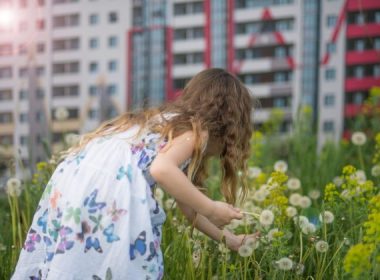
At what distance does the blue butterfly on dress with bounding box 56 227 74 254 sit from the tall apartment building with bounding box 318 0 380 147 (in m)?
4.68

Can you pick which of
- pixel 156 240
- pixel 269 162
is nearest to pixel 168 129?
pixel 156 240

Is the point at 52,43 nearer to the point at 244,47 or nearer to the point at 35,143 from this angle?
the point at 35,143

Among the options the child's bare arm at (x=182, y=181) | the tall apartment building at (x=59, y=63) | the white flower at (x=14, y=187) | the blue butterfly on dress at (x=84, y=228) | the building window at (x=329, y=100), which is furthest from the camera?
the tall apartment building at (x=59, y=63)

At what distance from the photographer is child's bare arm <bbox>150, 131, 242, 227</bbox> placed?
1.91 m

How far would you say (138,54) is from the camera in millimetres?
7059

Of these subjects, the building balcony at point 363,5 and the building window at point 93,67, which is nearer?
the building balcony at point 363,5

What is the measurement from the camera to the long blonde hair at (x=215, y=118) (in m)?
2.14

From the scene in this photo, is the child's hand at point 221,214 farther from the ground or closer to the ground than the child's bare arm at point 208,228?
farther from the ground

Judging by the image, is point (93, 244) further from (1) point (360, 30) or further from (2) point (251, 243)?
(1) point (360, 30)

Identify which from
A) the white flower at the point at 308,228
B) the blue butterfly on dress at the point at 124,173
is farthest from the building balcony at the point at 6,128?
the blue butterfly on dress at the point at 124,173

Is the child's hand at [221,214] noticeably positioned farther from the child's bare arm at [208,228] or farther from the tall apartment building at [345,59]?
the tall apartment building at [345,59]

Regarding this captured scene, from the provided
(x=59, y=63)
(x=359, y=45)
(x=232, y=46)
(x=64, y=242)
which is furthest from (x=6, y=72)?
(x=64, y=242)

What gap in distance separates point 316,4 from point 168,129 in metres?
4.97

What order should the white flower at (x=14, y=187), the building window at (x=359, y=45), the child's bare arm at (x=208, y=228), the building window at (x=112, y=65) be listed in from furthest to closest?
1. the building window at (x=112, y=65)
2. the building window at (x=359, y=45)
3. the white flower at (x=14, y=187)
4. the child's bare arm at (x=208, y=228)
